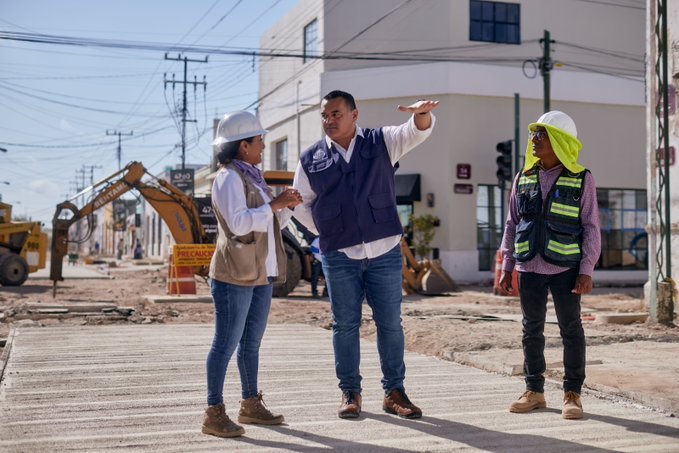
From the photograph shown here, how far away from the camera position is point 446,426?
4.82 metres

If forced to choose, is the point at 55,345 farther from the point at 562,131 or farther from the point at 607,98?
the point at 607,98

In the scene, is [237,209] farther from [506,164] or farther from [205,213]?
[506,164]

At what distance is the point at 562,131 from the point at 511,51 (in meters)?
22.6

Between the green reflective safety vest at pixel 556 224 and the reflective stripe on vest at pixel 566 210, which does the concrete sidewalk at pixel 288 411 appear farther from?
the reflective stripe on vest at pixel 566 210

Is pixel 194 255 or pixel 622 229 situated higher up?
pixel 622 229

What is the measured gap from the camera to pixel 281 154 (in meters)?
32.7

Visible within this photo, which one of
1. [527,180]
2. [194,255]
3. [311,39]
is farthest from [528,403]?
[311,39]

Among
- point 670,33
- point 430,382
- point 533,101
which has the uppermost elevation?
point 533,101

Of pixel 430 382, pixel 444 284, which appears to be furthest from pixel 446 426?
pixel 444 284

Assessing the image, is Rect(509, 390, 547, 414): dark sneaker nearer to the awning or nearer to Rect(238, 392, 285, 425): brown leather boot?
Rect(238, 392, 285, 425): brown leather boot

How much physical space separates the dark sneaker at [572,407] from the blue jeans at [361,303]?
979 mm

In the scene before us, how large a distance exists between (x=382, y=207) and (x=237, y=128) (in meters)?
0.98

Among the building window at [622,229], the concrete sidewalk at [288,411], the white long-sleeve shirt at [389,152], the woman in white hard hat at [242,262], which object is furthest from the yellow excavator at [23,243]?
the woman in white hard hat at [242,262]

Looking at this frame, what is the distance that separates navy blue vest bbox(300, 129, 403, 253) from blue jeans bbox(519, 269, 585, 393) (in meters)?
0.91
